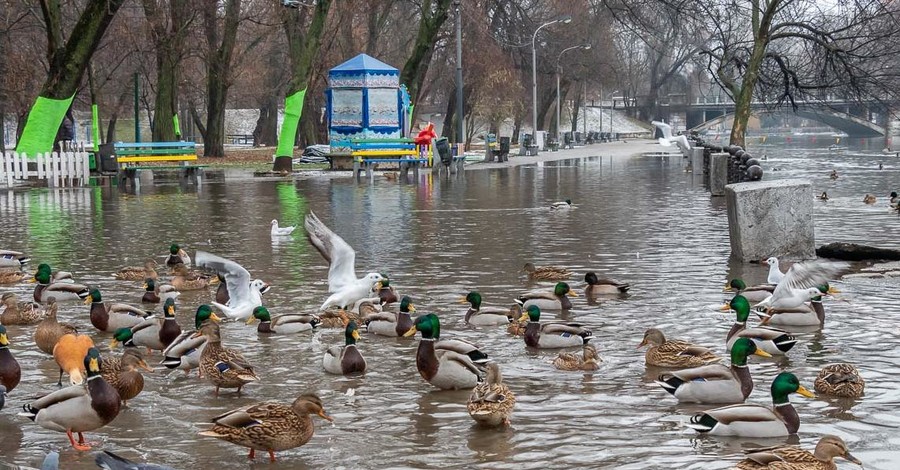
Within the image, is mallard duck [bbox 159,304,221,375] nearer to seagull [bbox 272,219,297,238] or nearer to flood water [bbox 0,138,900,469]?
flood water [bbox 0,138,900,469]

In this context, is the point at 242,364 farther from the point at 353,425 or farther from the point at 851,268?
the point at 851,268

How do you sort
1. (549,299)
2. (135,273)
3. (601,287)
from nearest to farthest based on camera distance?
(549,299) → (601,287) → (135,273)

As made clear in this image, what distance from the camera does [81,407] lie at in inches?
286

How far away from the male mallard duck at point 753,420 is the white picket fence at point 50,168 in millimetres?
27701

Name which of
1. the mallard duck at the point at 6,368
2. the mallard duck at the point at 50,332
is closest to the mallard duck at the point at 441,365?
the mallard duck at the point at 6,368

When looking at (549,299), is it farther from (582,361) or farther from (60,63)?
(60,63)

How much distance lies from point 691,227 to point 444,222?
14.4ft

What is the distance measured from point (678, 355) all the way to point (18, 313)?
6.23m

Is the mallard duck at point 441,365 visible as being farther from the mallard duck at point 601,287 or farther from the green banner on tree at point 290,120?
the green banner on tree at point 290,120

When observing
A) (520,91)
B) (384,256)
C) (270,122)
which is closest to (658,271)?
(384,256)

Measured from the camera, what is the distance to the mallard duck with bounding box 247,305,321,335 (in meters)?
11.0

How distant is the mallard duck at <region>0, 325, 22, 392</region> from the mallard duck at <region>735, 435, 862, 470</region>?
490cm

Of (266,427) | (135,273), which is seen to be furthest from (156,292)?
(266,427)

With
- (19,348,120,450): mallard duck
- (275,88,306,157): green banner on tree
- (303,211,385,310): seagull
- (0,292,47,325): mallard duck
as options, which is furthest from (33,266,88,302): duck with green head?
(275,88,306,157): green banner on tree
